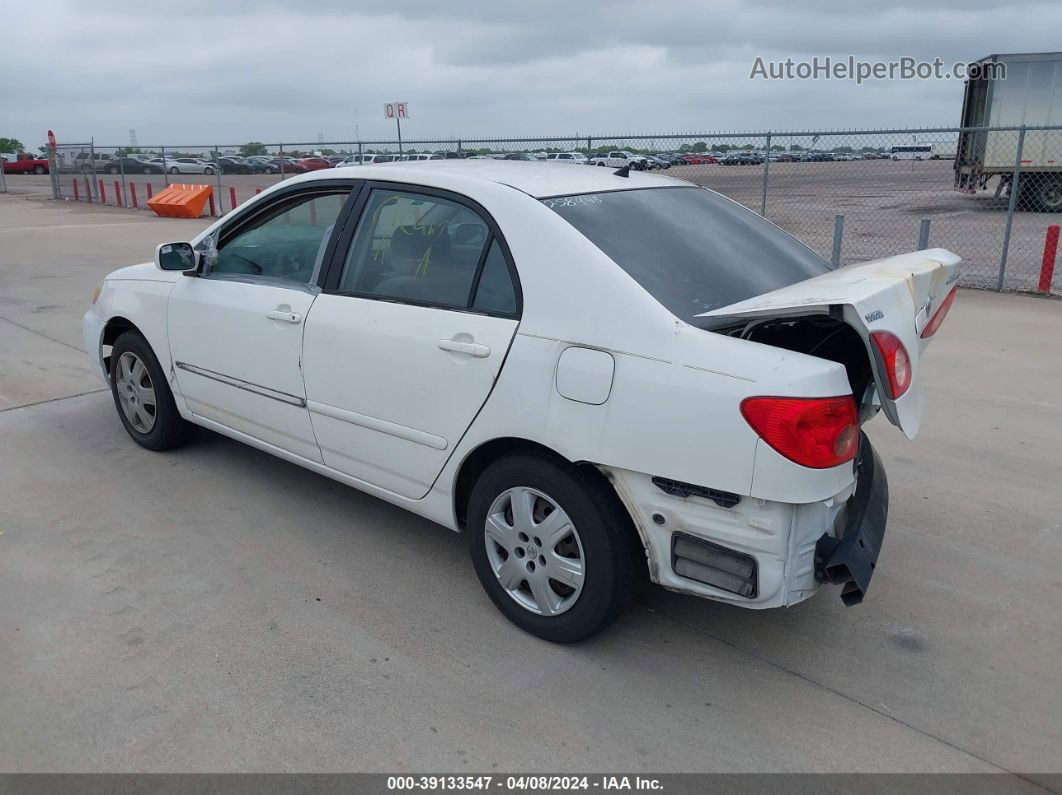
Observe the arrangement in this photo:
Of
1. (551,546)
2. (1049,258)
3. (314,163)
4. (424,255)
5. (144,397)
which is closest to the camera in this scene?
(551,546)

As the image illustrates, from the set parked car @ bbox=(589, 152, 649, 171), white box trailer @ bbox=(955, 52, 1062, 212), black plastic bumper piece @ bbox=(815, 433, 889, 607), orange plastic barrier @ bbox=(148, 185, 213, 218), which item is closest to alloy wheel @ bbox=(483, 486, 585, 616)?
black plastic bumper piece @ bbox=(815, 433, 889, 607)

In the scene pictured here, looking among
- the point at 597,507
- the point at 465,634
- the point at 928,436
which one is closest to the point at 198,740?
the point at 465,634

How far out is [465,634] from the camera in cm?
336

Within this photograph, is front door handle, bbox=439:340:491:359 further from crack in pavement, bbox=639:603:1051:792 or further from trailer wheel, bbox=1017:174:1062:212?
trailer wheel, bbox=1017:174:1062:212

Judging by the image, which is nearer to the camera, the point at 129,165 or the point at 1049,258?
the point at 1049,258

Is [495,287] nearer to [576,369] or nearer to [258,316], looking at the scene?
[576,369]

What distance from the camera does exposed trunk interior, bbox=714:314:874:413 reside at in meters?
3.07

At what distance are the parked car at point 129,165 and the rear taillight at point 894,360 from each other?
85.0 ft

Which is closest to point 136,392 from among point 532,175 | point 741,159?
point 532,175

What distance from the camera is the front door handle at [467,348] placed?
3.22 meters

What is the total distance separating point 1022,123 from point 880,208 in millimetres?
3728

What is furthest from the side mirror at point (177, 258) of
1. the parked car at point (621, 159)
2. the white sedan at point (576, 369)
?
the parked car at point (621, 159)

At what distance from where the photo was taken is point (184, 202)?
20.5 meters
